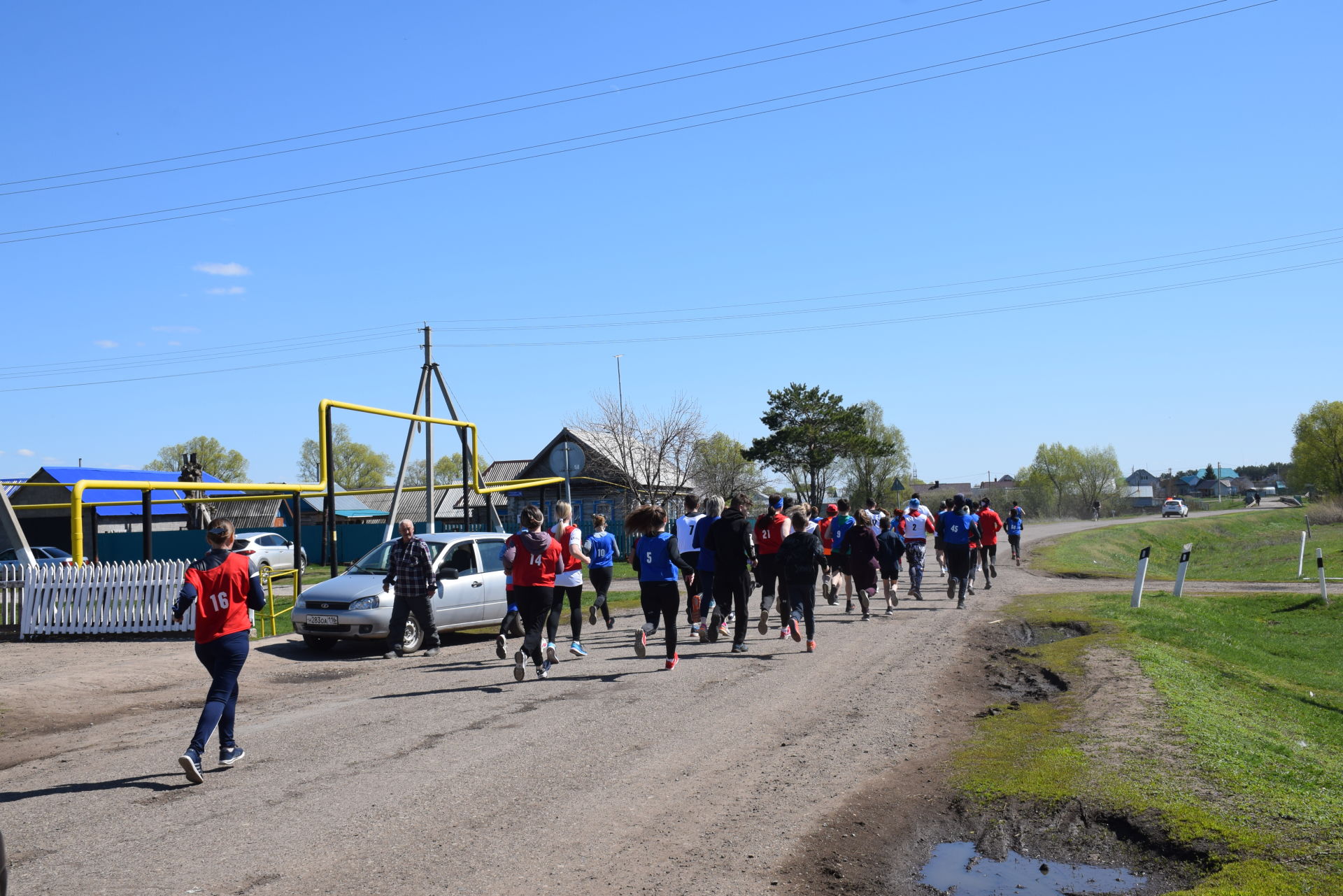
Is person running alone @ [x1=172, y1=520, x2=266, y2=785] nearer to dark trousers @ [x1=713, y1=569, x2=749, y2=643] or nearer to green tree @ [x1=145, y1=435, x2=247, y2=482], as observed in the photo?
dark trousers @ [x1=713, y1=569, x2=749, y2=643]

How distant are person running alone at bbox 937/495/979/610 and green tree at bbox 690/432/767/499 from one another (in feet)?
97.2

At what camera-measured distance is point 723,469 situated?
70.0 m

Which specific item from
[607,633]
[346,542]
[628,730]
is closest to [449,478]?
[346,542]

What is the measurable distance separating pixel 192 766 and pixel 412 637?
720 centimetres

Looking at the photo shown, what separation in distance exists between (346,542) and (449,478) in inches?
2533

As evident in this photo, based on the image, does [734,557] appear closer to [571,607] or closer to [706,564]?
[706,564]

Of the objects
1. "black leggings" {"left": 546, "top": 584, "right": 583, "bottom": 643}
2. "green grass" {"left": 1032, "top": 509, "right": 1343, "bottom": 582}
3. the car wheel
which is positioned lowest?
"green grass" {"left": 1032, "top": 509, "right": 1343, "bottom": 582}

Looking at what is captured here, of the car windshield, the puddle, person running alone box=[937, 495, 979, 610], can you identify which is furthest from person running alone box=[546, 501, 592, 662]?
person running alone box=[937, 495, 979, 610]

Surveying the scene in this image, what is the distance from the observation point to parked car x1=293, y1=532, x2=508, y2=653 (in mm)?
13844

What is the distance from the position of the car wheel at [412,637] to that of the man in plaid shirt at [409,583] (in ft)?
1.18

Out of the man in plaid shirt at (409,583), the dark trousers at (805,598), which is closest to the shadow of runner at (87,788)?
the man in plaid shirt at (409,583)

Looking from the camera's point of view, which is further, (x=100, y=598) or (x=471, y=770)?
(x=100, y=598)

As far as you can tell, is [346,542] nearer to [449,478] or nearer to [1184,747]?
[1184,747]

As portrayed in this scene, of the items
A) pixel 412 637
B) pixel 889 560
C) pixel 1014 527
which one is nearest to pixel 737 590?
pixel 412 637
